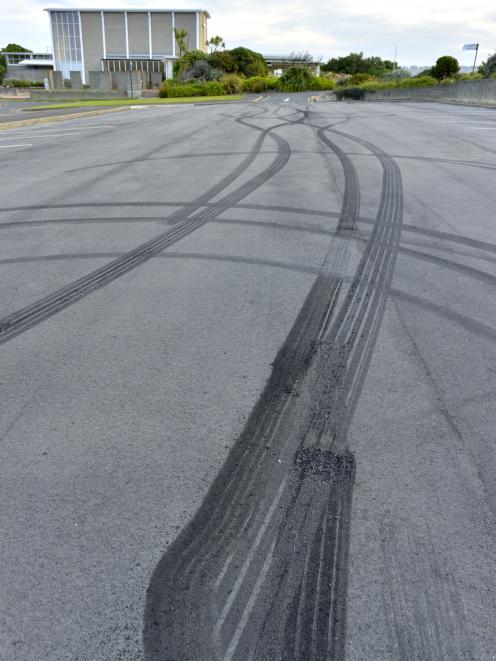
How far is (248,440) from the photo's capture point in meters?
3.38

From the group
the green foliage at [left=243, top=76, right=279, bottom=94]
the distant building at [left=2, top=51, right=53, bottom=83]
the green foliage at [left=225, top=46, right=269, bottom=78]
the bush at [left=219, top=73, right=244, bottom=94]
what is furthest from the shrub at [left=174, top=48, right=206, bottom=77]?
the distant building at [left=2, top=51, right=53, bottom=83]

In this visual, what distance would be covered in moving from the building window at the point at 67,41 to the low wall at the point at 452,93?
197 feet

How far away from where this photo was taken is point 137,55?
295 ft

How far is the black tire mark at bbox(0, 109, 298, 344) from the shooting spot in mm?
5016

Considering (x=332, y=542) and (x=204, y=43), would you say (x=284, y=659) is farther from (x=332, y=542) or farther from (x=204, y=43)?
(x=204, y=43)

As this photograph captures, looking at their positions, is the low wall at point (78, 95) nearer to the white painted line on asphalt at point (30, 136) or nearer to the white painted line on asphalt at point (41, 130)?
the white painted line on asphalt at point (41, 130)

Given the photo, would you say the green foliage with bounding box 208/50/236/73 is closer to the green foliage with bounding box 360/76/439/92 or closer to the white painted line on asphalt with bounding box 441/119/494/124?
the green foliage with bounding box 360/76/439/92

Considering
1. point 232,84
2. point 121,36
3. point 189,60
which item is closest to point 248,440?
point 232,84

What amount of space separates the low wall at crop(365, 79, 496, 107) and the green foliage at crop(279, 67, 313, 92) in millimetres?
15285

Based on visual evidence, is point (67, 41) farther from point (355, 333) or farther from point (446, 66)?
point (355, 333)

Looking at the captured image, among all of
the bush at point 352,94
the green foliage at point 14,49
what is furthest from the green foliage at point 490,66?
the green foliage at point 14,49

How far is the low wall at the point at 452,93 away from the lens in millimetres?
35628

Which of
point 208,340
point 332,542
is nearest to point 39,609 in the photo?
point 332,542

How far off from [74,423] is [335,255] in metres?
4.04
